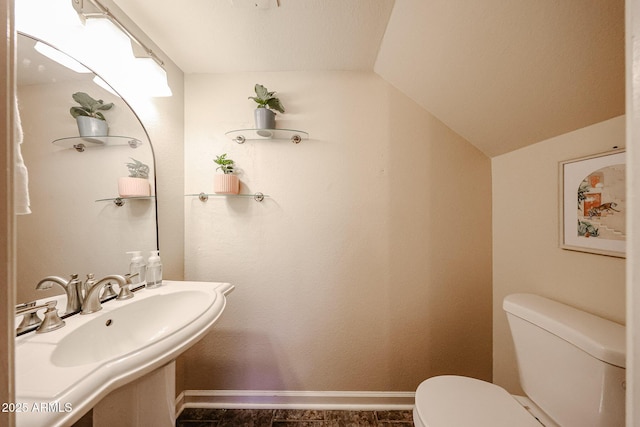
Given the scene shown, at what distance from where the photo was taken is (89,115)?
79 centimetres

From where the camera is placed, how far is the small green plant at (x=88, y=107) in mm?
755

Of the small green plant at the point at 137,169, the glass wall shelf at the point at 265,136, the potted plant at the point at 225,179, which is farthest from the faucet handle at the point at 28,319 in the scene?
the glass wall shelf at the point at 265,136

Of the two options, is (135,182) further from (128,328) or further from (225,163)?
(128,328)

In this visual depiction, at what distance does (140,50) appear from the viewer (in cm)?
102

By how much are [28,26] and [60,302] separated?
34.6 inches

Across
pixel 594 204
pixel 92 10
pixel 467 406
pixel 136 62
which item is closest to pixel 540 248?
pixel 594 204

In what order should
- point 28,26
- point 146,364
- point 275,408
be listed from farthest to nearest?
point 275,408, point 28,26, point 146,364

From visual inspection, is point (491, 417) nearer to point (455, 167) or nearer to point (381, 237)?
point (381, 237)

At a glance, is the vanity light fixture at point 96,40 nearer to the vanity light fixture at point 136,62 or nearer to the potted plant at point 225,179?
the vanity light fixture at point 136,62

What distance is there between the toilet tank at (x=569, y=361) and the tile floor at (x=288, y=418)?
2.32 feet

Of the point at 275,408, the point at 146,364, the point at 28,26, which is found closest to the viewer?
the point at 146,364

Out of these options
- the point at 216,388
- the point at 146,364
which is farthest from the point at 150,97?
the point at 216,388

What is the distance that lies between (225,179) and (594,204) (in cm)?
160

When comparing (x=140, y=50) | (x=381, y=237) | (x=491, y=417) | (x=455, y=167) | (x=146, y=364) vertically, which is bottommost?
(x=491, y=417)
